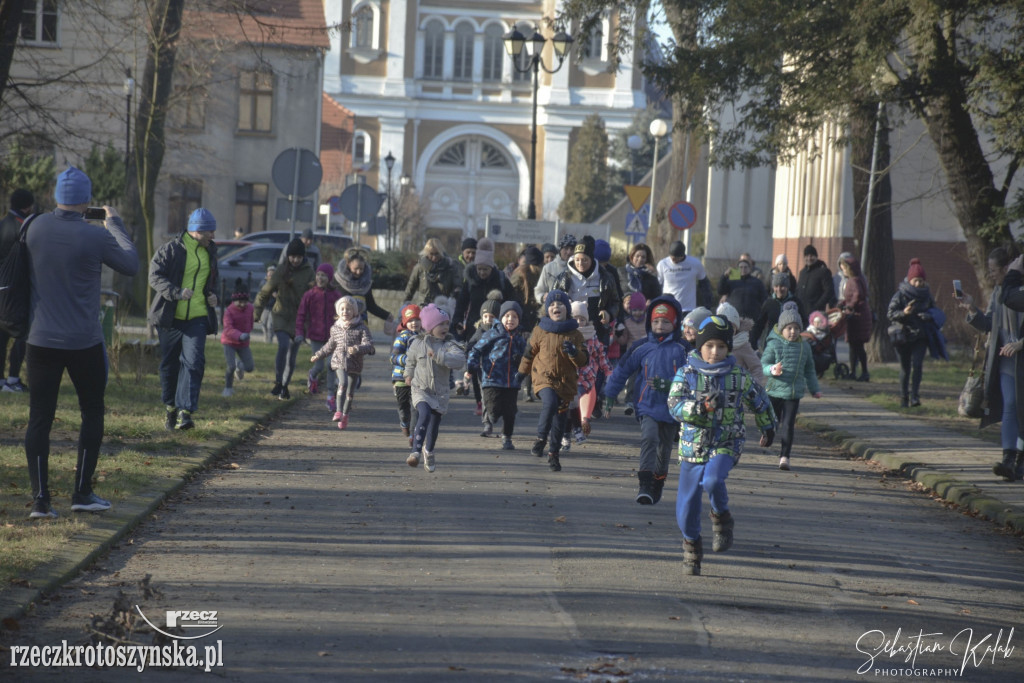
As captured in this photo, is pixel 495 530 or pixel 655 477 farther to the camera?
pixel 655 477

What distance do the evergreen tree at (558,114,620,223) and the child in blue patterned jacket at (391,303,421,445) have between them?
241 feet

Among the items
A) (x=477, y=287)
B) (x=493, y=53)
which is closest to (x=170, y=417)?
(x=477, y=287)

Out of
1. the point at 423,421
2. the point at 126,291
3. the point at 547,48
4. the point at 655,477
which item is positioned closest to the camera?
the point at 655,477

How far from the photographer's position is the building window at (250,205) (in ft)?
165

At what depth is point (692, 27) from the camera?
21969 mm

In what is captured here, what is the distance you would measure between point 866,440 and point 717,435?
699 cm

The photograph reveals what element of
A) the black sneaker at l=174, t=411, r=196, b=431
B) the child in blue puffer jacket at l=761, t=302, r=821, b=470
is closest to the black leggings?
the black sneaker at l=174, t=411, r=196, b=431

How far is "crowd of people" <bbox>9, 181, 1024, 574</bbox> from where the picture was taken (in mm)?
8070

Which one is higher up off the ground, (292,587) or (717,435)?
(717,435)

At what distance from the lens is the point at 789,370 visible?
12203mm

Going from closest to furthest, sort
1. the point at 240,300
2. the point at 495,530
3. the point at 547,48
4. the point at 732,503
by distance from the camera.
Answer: the point at 495,530, the point at 732,503, the point at 240,300, the point at 547,48

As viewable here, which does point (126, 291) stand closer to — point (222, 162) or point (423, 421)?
point (423, 421)

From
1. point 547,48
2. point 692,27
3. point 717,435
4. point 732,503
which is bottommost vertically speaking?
point 732,503

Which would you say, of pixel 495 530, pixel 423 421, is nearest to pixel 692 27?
pixel 423 421
